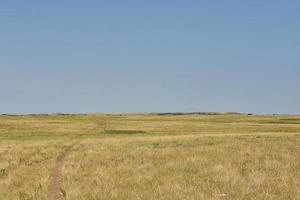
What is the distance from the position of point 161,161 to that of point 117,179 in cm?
729

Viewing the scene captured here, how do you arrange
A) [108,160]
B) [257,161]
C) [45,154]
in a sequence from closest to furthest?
[257,161], [108,160], [45,154]

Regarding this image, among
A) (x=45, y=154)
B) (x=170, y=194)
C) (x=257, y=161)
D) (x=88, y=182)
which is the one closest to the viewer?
(x=170, y=194)

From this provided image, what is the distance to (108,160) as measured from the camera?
1162 inches

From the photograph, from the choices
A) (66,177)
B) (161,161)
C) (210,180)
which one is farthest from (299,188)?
(161,161)

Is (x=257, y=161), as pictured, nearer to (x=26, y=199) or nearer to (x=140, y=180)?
(x=140, y=180)

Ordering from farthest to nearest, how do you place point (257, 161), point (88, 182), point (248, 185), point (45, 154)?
1. point (45, 154)
2. point (257, 161)
3. point (88, 182)
4. point (248, 185)

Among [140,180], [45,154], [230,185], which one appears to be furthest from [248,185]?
[45,154]

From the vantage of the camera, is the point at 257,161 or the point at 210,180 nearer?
the point at 210,180

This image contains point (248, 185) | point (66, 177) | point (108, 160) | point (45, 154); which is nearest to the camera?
point (248, 185)

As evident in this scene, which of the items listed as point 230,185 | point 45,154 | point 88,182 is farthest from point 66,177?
point 45,154

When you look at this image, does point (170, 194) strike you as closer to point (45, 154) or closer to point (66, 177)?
point (66, 177)

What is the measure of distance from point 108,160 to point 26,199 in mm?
12969

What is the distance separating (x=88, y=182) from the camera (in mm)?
19828

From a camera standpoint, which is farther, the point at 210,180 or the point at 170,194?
the point at 210,180
